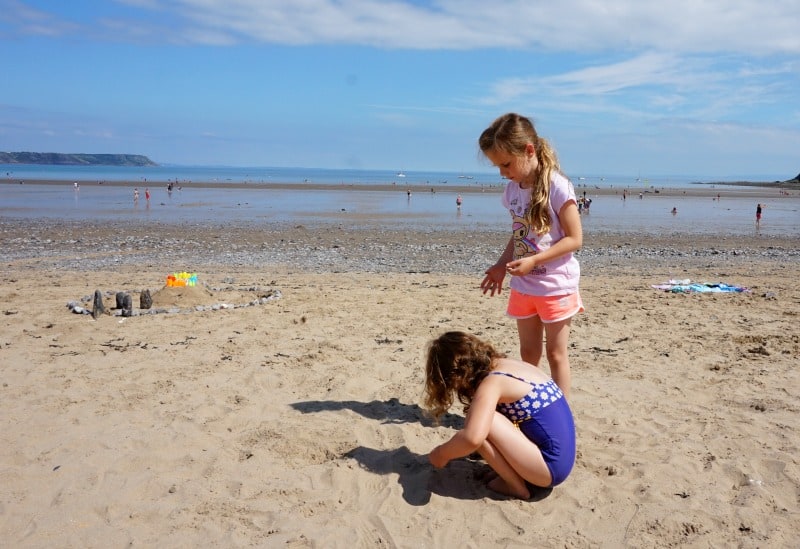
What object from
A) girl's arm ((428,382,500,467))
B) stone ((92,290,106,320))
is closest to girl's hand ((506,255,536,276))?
girl's arm ((428,382,500,467))

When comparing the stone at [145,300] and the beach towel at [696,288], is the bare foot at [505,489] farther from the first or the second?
the beach towel at [696,288]

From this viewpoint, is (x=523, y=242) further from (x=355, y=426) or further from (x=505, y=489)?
(x=355, y=426)

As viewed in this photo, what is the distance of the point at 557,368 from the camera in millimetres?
4211

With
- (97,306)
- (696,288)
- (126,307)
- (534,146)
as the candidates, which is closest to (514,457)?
(534,146)

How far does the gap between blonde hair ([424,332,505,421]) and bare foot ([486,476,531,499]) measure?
0.50m

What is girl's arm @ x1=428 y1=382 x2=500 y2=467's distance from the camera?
3.41 meters

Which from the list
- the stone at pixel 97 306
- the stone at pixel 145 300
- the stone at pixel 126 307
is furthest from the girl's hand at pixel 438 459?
the stone at pixel 145 300

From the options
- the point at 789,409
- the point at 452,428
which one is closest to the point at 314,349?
the point at 452,428

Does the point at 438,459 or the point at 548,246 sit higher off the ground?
the point at 548,246

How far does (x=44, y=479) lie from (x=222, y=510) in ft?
3.67

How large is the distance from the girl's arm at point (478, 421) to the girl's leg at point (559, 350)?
75cm

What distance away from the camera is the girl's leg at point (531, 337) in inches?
169

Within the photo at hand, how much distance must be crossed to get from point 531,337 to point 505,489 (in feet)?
3.47

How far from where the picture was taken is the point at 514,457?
11.6 ft
